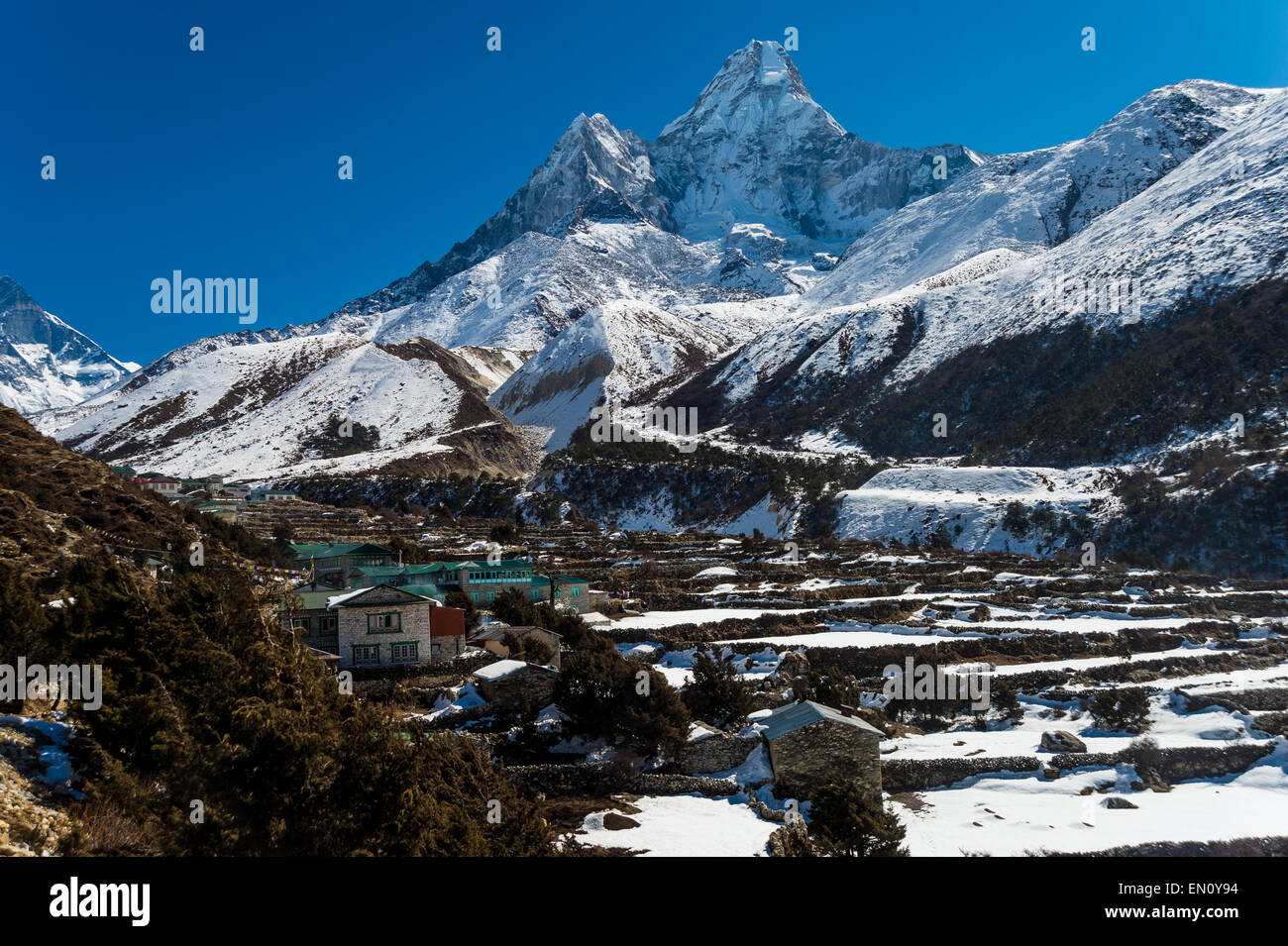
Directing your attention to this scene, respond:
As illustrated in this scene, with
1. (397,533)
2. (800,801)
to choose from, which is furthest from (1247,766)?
(397,533)

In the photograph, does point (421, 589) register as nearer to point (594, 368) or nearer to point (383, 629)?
point (383, 629)

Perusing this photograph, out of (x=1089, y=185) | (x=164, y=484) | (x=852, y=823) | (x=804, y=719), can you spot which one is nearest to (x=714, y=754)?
(x=804, y=719)

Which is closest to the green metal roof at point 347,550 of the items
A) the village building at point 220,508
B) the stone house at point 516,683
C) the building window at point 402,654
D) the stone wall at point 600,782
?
the building window at point 402,654

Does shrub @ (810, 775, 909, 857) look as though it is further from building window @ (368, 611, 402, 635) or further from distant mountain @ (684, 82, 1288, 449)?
distant mountain @ (684, 82, 1288, 449)

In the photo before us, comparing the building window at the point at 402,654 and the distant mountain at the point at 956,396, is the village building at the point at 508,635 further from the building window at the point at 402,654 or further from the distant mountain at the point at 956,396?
the distant mountain at the point at 956,396

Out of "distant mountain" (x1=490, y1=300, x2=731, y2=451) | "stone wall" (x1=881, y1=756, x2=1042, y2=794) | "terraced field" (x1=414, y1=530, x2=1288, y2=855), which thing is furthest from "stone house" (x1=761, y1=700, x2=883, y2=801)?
"distant mountain" (x1=490, y1=300, x2=731, y2=451)

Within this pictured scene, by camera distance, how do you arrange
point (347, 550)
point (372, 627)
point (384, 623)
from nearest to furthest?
point (372, 627) → point (384, 623) → point (347, 550)
